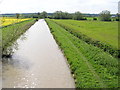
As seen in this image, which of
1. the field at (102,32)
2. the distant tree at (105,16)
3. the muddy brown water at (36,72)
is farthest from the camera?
the distant tree at (105,16)

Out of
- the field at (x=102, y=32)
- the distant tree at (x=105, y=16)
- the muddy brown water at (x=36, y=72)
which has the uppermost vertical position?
the distant tree at (x=105, y=16)

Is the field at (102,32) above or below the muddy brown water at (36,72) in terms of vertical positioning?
above

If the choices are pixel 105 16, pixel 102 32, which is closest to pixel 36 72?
pixel 102 32

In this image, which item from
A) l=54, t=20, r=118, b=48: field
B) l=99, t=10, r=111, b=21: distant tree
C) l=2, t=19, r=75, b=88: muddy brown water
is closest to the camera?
l=2, t=19, r=75, b=88: muddy brown water

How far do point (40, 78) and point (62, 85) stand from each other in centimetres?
162

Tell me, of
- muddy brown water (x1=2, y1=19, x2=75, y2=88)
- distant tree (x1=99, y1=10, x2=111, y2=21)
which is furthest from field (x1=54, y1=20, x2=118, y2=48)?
distant tree (x1=99, y1=10, x2=111, y2=21)

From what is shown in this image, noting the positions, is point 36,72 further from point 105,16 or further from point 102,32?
point 105,16

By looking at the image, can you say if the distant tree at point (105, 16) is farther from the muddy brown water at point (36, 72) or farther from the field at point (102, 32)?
the muddy brown water at point (36, 72)

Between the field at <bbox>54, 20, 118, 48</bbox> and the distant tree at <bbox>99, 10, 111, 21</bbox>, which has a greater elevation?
the distant tree at <bbox>99, 10, 111, 21</bbox>

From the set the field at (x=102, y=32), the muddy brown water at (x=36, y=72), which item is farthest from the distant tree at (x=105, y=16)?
the muddy brown water at (x=36, y=72)

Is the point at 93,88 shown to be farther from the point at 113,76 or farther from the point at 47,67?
the point at 47,67

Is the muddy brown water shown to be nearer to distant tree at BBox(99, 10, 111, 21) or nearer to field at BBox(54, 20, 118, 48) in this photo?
field at BBox(54, 20, 118, 48)

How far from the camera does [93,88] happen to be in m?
8.87

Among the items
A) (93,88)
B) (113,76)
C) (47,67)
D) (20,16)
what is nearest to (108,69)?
(113,76)
